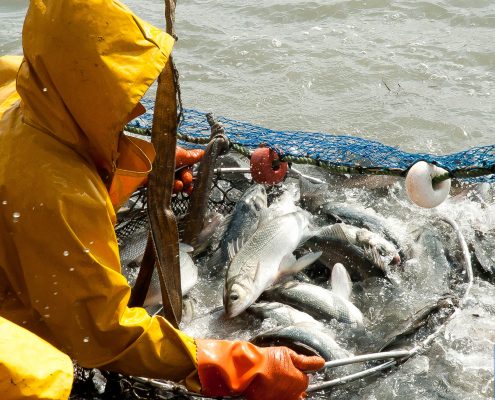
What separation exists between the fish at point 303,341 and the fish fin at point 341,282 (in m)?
0.64

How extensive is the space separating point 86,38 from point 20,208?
74 centimetres

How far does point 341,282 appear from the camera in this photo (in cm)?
489

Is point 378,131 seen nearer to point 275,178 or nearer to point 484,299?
point 275,178

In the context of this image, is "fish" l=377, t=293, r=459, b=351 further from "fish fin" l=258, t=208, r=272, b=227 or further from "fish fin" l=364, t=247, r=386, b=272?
"fish fin" l=258, t=208, r=272, b=227

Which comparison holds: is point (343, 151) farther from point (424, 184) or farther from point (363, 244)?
point (424, 184)

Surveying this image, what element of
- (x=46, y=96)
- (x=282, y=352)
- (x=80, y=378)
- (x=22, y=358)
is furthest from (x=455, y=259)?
(x=22, y=358)

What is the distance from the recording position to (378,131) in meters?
8.49

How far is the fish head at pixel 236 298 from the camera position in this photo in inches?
178

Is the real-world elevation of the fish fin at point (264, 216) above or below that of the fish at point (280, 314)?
above

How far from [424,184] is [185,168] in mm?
1808

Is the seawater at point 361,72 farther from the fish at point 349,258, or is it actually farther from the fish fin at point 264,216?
the fish fin at point 264,216

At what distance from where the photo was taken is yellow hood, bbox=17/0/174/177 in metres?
→ 2.90

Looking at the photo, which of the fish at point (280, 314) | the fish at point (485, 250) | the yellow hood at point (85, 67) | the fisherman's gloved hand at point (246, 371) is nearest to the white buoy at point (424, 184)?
the fish at point (485, 250)

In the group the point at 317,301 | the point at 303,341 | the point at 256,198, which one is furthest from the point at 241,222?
the point at 303,341
